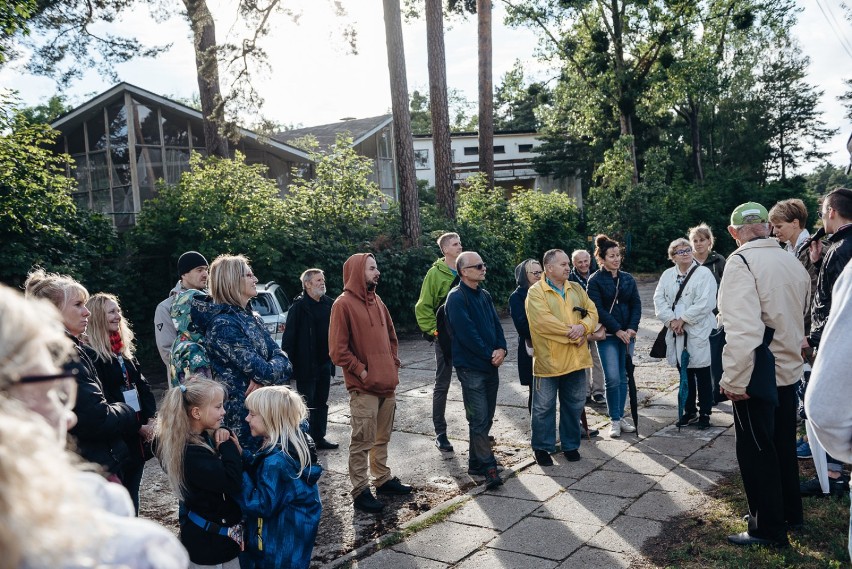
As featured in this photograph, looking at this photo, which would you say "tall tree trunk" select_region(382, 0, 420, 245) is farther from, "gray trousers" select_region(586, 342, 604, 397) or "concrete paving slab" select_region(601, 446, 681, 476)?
"concrete paving slab" select_region(601, 446, 681, 476)

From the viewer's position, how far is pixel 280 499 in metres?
3.74

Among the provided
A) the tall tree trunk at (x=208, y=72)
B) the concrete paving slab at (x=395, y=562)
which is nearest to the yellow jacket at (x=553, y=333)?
the concrete paving slab at (x=395, y=562)

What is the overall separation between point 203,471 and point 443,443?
13.4 ft

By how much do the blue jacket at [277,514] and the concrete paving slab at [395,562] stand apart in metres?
0.97

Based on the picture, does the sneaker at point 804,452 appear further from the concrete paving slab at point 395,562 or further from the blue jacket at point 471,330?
the concrete paving slab at point 395,562

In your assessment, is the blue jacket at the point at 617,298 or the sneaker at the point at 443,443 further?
the blue jacket at the point at 617,298

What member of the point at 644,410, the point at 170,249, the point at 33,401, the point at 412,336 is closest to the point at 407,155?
the point at 412,336

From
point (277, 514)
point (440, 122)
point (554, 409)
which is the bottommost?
point (554, 409)

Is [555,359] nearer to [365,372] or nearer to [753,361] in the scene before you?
[365,372]

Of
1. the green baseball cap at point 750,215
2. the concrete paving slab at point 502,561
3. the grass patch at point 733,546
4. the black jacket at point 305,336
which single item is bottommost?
the concrete paving slab at point 502,561

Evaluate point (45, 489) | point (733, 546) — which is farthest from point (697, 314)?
point (45, 489)

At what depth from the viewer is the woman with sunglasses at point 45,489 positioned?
99 centimetres

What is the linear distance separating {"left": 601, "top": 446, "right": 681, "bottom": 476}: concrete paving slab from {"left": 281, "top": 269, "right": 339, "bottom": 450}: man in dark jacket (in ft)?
9.59

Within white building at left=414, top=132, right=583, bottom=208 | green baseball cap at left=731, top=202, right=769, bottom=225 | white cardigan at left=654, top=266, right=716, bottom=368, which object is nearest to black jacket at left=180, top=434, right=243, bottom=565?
green baseball cap at left=731, top=202, right=769, bottom=225
